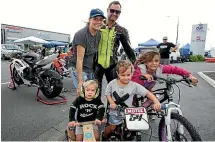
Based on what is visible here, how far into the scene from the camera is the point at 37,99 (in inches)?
200

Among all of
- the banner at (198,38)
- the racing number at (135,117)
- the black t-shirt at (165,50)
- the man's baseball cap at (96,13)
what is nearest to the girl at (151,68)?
the racing number at (135,117)

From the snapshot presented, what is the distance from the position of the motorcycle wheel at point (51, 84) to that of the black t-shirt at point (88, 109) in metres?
2.53

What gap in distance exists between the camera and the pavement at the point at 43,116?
10.5ft

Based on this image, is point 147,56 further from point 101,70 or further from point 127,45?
point 101,70

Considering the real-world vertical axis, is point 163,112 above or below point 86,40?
below

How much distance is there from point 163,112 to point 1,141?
7.31 ft

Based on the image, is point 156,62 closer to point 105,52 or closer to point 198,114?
point 105,52

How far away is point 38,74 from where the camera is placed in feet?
17.5

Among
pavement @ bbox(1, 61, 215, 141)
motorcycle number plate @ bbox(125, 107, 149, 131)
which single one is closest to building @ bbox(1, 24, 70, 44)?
pavement @ bbox(1, 61, 215, 141)

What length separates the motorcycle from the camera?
507 centimetres

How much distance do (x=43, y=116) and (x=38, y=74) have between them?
5.32ft

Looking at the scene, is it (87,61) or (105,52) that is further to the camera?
(105,52)

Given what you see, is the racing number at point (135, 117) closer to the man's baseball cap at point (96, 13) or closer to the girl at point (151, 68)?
the girl at point (151, 68)

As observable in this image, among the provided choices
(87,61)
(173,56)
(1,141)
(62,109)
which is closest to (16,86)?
(62,109)
